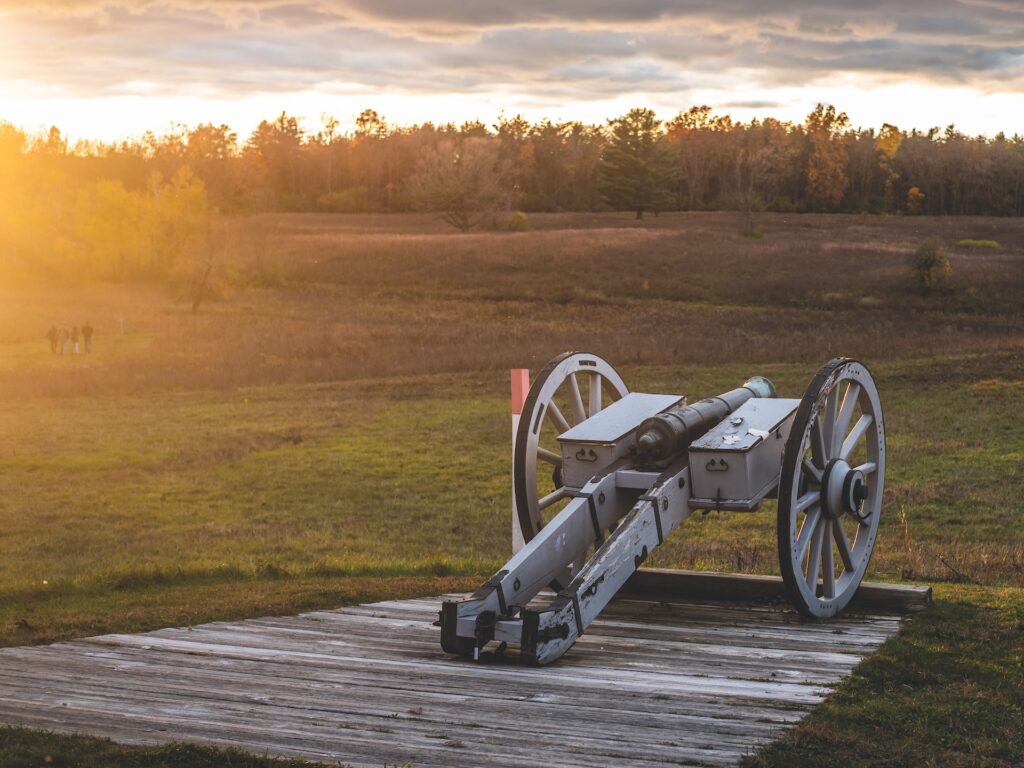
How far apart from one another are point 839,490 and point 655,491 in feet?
4.18

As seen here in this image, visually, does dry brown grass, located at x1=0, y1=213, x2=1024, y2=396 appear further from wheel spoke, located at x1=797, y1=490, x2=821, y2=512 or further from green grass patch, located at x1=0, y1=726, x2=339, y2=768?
green grass patch, located at x1=0, y1=726, x2=339, y2=768

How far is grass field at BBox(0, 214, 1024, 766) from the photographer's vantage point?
6594mm

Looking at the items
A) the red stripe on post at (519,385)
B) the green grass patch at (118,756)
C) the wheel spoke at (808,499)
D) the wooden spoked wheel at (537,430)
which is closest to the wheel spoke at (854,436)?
the wheel spoke at (808,499)

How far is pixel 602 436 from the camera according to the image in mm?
7141

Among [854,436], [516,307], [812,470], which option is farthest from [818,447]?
[516,307]

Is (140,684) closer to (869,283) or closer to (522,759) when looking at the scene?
(522,759)

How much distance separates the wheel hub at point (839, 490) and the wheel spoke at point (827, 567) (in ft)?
0.38

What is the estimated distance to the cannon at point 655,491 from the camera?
228 inches

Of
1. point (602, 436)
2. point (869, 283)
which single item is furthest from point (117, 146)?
point (602, 436)

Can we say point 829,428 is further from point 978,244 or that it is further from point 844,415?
point 978,244

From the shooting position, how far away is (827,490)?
6.99 m

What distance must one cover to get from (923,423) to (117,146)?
14082cm

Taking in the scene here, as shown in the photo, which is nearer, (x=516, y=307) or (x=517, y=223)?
(x=516, y=307)

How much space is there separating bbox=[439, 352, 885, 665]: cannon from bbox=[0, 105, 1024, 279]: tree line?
172 ft
